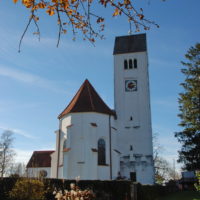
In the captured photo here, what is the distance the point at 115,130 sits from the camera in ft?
97.1

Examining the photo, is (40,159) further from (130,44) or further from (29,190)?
(29,190)

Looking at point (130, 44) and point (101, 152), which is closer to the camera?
point (101, 152)

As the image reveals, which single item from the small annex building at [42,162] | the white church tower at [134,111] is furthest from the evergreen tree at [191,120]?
the small annex building at [42,162]

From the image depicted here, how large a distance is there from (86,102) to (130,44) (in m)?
11.1

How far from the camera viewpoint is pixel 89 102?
2908 centimetres

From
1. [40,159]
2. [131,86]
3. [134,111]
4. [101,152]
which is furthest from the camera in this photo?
[40,159]

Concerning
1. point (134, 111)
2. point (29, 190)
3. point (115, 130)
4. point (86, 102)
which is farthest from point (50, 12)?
point (134, 111)

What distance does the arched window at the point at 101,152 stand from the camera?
27250 millimetres

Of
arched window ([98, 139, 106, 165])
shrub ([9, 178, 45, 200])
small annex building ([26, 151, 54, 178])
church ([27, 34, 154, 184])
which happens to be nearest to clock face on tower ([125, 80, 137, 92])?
church ([27, 34, 154, 184])

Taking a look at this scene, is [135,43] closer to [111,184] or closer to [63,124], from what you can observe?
[63,124]

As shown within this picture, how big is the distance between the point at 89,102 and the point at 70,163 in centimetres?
648

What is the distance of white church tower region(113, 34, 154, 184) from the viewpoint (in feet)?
98.4

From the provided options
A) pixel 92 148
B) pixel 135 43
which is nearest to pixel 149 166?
pixel 92 148

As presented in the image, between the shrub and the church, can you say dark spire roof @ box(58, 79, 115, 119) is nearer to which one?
the church
